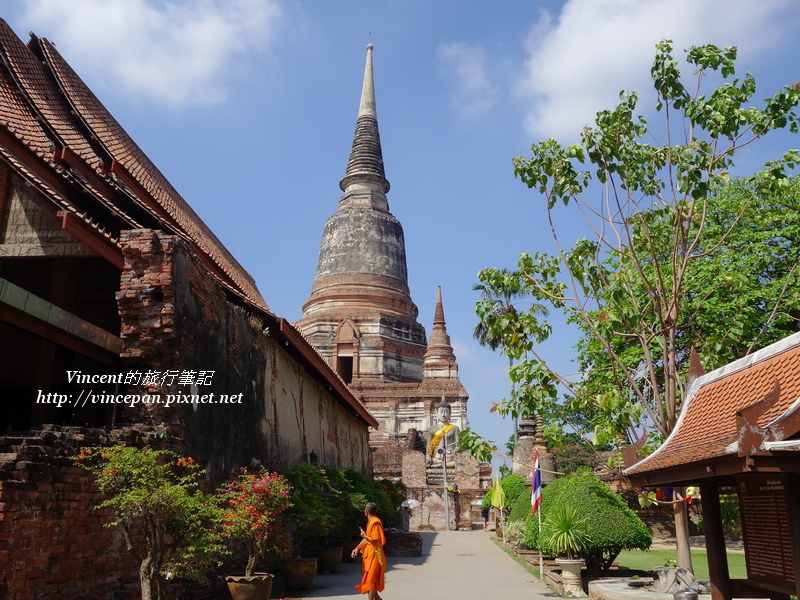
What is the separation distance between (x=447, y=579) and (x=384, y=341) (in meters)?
21.1

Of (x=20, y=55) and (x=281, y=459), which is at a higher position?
(x=20, y=55)

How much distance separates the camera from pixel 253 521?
23.3 ft

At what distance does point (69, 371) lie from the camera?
9.20 metres

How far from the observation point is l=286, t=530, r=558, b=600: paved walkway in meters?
9.04

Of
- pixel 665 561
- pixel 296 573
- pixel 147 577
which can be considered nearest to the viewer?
pixel 147 577

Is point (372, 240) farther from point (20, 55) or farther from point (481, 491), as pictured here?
point (20, 55)

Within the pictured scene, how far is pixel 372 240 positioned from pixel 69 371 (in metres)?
25.3

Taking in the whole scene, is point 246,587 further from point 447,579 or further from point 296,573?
point 447,579

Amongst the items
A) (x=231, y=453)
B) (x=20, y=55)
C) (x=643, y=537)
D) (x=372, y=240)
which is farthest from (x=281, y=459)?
(x=372, y=240)

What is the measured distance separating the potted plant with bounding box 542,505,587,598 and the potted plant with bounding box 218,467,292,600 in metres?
3.95

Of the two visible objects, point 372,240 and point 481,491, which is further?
point 372,240

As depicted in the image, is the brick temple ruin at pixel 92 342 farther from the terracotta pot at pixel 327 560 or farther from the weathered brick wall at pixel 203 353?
the terracotta pot at pixel 327 560

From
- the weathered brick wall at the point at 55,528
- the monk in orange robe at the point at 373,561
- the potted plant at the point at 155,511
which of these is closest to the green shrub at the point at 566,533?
the monk in orange robe at the point at 373,561

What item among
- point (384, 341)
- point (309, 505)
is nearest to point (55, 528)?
point (309, 505)
